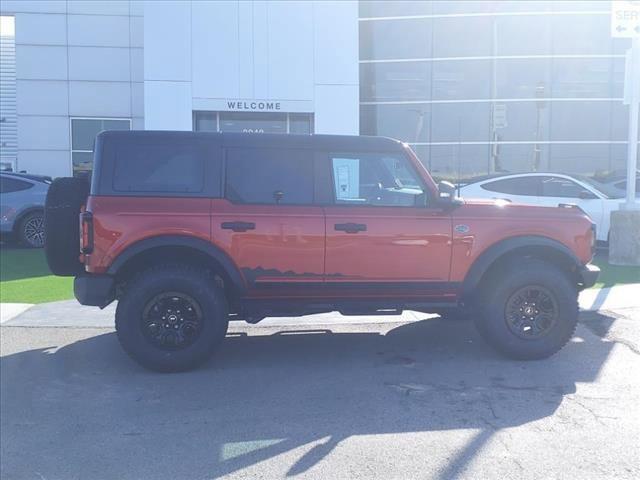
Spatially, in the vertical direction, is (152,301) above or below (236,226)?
below

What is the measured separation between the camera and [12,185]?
557 inches

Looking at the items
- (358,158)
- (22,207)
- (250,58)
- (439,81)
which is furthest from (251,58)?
(358,158)

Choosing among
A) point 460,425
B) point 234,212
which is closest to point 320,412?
point 460,425

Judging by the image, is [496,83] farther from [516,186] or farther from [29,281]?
[29,281]

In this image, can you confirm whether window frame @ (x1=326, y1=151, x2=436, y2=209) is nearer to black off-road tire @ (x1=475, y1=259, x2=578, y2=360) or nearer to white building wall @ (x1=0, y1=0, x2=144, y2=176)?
black off-road tire @ (x1=475, y1=259, x2=578, y2=360)

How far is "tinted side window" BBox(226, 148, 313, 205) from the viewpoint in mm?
6363

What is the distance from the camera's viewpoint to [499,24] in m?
20.7

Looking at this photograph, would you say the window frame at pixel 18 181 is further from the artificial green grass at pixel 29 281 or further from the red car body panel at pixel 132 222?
the red car body panel at pixel 132 222

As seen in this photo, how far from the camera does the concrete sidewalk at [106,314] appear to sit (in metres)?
8.31

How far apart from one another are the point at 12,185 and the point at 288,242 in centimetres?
985

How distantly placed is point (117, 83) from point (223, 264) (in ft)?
53.7

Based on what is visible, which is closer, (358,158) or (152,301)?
(152,301)

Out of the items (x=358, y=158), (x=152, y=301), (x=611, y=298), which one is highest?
(x=358, y=158)

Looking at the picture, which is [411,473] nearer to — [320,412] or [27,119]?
[320,412]
